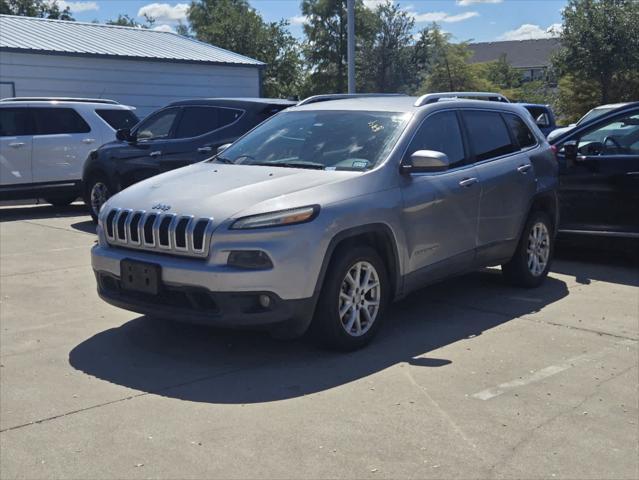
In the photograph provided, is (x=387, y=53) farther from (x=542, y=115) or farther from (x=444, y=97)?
(x=444, y=97)

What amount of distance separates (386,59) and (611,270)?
41.7 metres

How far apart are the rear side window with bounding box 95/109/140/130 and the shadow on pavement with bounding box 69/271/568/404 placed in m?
7.85

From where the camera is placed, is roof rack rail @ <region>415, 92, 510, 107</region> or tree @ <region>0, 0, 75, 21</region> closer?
roof rack rail @ <region>415, 92, 510, 107</region>

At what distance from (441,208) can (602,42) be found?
27741mm

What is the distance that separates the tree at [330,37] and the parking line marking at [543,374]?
42773 mm

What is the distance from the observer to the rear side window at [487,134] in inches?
272

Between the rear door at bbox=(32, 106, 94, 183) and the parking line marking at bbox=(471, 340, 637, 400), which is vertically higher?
the rear door at bbox=(32, 106, 94, 183)

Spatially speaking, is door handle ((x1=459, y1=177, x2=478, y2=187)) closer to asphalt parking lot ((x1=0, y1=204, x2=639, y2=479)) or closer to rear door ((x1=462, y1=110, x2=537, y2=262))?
rear door ((x1=462, y1=110, x2=537, y2=262))

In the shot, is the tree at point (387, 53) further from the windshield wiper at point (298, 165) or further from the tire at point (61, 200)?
the windshield wiper at point (298, 165)

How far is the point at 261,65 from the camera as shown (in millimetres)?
21984

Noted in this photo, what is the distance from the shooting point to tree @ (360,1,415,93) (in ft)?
160

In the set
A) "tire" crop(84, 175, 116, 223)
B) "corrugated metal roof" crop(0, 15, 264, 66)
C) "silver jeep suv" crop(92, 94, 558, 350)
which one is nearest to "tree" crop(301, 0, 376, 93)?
"corrugated metal roof" crop(0, 15, 264, 66)

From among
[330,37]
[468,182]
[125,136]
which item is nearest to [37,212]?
[125,136]

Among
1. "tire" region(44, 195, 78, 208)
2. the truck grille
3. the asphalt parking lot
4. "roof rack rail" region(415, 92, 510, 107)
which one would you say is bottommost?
the asphalt parking lot
